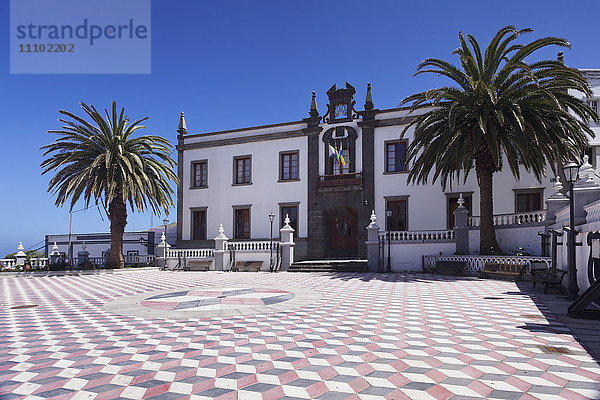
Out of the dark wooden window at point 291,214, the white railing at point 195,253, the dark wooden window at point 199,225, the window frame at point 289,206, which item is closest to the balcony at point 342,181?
the window frame at point 289,206

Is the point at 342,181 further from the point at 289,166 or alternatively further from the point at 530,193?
the point at 530,193

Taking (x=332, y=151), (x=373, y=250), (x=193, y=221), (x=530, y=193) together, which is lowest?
(x=373, y=250)

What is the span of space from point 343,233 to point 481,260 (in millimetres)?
9554

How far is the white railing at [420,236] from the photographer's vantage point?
1920 centimetres

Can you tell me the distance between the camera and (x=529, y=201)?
2067 cm

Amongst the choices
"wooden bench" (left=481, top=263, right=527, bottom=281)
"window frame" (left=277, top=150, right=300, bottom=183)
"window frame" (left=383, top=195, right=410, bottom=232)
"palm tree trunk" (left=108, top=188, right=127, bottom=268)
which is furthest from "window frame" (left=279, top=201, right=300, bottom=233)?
"wooden bench" (left=481, top=263, right=527, bottom=281)

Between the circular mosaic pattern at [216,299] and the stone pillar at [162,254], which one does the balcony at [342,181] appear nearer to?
the stone pillar at [162,254]

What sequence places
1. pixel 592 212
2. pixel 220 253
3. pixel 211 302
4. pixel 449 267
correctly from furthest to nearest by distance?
pixel 220 253 → pixel 449 267 → pixel 211 302 → pixel 592 212

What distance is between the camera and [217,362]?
5055 mm

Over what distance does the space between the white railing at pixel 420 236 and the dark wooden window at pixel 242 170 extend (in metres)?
10.6

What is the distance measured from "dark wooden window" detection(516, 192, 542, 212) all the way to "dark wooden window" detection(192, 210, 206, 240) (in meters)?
19.5

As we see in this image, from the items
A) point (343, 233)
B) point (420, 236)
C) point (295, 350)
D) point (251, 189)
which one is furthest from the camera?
point (251, 189)

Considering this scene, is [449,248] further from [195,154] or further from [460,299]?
[195,154]

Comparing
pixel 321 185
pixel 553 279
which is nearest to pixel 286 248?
pixel 321 185
